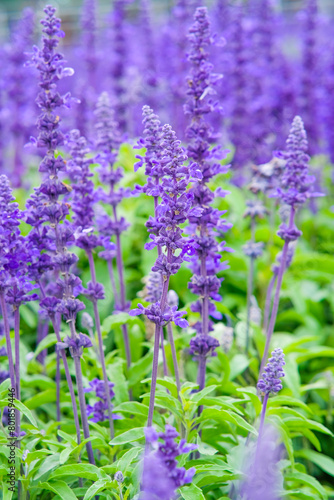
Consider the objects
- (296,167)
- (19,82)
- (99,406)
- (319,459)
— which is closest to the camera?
(296,167)

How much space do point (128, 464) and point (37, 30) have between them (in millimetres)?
7040

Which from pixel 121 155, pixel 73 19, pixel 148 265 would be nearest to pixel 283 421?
pixel 148 265

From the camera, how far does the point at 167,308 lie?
116 inches

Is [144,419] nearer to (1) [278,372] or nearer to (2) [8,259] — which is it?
(1) [278,372]

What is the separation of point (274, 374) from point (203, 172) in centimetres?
130

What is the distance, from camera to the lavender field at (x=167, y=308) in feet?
9.83

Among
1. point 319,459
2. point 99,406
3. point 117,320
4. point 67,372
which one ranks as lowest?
point 319,459

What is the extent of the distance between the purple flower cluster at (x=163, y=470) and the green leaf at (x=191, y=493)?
18.2 inches

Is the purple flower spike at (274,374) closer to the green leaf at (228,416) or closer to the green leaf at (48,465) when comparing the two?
the green leaf at (228,416)

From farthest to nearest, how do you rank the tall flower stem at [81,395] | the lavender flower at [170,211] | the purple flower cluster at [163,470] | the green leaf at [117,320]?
1. the green leaf at [117,320]
2. the tall flower stem at [81,395]
3. the lavender flower at [170,211]
4. the purple flower cluster at [163,470]

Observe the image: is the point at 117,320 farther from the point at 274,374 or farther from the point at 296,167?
the point at 296,167

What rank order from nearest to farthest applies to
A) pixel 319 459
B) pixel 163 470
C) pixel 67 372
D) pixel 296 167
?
pixel 163 470, pixel 67 372, pixel 296 167, pixel 319 459

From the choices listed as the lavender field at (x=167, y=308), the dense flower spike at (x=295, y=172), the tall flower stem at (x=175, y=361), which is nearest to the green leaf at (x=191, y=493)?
the lavender field at (x=167, y=308)

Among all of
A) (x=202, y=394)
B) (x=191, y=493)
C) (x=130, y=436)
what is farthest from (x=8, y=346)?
(x=191, y=493)
